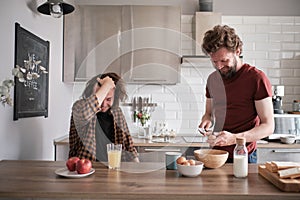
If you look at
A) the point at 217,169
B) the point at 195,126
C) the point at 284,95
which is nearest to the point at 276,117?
the point at 284,95

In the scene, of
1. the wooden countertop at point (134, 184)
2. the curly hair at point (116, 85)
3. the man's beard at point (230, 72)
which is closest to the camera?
the wooden countertop at point (134, 184)

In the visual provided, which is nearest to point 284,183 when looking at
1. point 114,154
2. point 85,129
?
point 114,154

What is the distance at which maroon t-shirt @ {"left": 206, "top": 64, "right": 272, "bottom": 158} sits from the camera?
2035mm

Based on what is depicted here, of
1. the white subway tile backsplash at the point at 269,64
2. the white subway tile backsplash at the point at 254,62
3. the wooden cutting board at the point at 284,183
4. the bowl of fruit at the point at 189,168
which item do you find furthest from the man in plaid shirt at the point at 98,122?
the white subway tile backsplash at the point at 269,64

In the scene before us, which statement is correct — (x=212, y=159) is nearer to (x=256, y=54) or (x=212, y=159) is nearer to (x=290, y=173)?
(x=290, y=173)

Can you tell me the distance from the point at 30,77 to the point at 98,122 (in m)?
0.53

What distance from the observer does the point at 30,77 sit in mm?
2123

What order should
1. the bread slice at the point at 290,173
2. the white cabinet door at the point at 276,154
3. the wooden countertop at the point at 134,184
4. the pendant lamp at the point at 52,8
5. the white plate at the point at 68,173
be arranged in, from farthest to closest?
the white cabinet door at the point at 276,154
the pendant lamp at the point at 52,8
the white plate at the point at 68,173
the bread slice at the point at 290,173
the wooden countertop at the point at 134,184

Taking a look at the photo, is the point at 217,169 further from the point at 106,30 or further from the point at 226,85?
the point at 106,30

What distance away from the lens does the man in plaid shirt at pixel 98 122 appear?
→ 6.68ft

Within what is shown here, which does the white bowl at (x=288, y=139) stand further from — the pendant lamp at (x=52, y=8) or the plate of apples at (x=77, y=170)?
the pendant lamp at (x=52, y=8)

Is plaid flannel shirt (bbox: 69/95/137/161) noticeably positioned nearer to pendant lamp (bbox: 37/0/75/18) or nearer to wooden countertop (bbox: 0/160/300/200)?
wooden countertop (bbox: 0/160/300/200)

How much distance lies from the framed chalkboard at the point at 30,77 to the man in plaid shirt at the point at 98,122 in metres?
0.36

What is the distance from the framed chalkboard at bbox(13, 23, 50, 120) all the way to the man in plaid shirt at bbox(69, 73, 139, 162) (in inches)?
14.2
